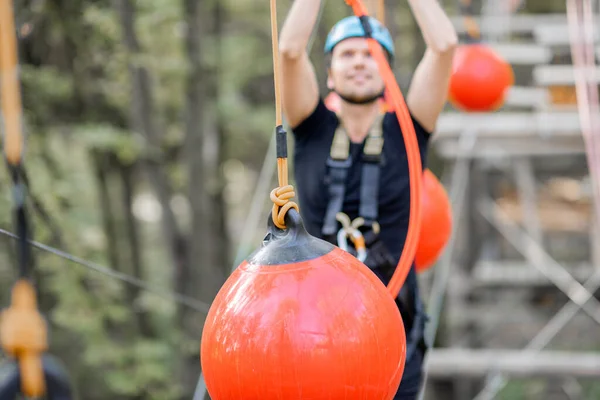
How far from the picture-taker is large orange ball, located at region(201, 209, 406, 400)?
1.83 metres

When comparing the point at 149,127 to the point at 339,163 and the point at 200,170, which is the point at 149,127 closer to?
the point at 200,170

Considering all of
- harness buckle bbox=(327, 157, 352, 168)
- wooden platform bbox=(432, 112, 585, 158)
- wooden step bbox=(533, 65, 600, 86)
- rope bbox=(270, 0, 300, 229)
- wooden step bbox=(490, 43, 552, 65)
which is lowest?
wooden platform bbox=(432, 112, 585, 158)

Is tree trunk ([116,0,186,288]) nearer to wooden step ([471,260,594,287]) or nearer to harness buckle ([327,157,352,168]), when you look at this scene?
wooden step ([471,260,594,287])

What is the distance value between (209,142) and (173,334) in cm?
214

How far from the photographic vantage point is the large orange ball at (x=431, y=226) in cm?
346

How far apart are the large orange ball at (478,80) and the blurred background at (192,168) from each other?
3.45ft

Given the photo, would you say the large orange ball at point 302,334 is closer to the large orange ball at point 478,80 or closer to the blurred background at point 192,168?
the blurred background at point 192,168

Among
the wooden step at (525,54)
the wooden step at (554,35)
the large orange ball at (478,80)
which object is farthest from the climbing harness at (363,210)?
the wooden step at (554,35)

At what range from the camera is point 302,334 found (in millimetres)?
1825

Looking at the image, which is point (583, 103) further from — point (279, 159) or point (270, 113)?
point (279, 159)

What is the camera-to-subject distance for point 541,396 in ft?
35.4

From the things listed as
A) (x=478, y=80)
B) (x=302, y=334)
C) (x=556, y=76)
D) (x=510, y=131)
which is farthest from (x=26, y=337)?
(x=556, y=76)

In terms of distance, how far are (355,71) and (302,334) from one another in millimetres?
1253

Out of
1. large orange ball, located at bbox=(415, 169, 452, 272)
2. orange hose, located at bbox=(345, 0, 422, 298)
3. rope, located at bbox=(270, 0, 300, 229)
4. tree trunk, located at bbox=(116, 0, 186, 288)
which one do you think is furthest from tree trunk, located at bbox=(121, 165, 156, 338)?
rope, located at bbox=(270, 0, 300, 229)
